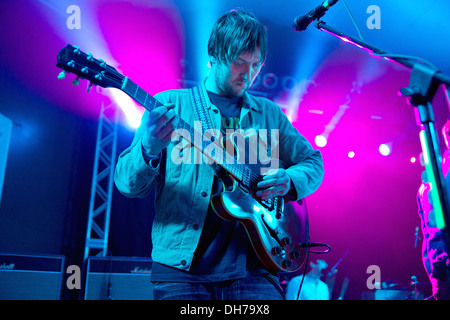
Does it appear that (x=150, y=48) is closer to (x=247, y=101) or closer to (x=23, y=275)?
(x=23, y=275)

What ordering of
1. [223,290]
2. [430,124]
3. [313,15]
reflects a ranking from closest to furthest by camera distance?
[430,124]
[223,290]
[313,15]

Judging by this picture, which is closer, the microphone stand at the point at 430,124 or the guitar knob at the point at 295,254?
the microphone stand at the point at 430,124

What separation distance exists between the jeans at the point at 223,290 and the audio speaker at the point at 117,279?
308 centimetres

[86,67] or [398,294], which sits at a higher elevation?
[86,67]

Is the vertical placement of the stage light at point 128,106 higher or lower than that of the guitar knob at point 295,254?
higher

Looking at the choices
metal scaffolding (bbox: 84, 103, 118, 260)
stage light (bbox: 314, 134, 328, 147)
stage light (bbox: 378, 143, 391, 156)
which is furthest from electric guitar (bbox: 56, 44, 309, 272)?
stage light (bbox: 378, 143, 391, 156)

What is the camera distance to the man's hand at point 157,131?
1693 millimetres

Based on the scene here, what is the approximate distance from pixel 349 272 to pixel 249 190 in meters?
5.89

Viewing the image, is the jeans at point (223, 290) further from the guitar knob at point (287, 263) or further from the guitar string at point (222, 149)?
the guitar string at point (222, 149)

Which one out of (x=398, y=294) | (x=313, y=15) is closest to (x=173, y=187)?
(x=313, y=15)

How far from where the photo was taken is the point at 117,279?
4.52 meters

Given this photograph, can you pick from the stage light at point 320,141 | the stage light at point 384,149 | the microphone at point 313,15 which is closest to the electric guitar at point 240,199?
the microphone at point 313,15

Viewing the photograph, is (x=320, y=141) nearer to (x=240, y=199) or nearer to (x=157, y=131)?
(x=240, y=199)

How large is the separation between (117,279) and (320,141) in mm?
4194
